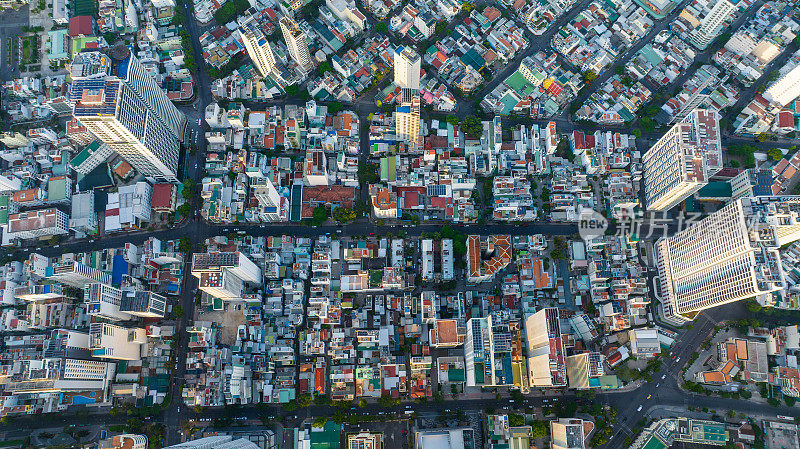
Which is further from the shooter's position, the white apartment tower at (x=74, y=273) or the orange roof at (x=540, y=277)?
the orange roof at (x=540, y=277)

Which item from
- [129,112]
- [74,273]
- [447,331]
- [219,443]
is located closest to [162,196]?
[129,112]

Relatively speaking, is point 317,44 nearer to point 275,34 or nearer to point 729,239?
point 275,34

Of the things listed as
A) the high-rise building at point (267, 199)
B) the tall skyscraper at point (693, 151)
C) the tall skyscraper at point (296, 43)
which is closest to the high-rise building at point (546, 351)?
the tall skyscraper at point (693, 151)

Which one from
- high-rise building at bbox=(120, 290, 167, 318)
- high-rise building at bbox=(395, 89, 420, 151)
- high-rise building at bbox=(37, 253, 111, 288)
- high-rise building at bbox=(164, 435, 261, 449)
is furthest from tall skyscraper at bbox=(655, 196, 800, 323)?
high-rise building at bbox=(37, 253, 111, 288)

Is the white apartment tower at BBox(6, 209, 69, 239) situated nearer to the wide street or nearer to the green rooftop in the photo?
the wide street

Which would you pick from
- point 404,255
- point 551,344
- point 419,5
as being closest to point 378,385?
point 404,255

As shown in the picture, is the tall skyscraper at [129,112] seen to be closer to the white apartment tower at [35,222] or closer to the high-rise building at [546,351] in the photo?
the white apartment tower at [35,222]

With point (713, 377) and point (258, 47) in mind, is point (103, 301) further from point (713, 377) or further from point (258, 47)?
point (713, 377)
